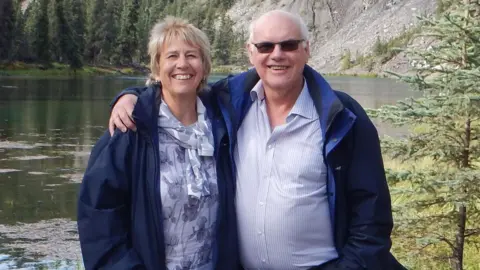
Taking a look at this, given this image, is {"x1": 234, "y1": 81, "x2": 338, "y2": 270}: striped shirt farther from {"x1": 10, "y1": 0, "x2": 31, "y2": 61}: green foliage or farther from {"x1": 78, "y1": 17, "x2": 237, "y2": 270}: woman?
{"x1": 10, "y1": 0, "x2": 31, "y2": 61}: green foliage

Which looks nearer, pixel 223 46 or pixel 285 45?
pixel 285 45

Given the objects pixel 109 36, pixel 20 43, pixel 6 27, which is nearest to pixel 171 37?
pixel 20 43

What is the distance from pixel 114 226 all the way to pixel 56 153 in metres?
17.9

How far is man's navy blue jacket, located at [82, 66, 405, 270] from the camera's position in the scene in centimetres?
328

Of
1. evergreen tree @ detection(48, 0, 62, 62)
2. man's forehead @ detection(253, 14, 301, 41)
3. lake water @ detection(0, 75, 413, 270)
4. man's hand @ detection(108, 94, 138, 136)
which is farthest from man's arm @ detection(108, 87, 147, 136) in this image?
evergreen tree @ detection(48, 0, 62, 62)

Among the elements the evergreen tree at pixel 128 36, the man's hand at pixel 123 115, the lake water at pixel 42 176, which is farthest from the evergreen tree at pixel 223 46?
the man's hand at pixel 123 115

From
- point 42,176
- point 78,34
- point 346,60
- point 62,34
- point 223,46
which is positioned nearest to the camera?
point 42,176

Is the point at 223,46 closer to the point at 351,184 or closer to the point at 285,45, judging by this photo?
the point at 285,45

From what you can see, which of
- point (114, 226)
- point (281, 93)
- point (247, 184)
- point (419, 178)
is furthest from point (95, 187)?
point (419, 178)

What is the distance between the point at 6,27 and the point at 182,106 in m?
71.8

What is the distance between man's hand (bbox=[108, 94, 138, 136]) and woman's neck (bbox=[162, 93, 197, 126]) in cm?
18

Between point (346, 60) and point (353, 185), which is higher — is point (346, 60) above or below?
above

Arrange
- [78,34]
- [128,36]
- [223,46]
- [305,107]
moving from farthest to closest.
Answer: [223,46]
[128,36]
[78,34]
[305,107]

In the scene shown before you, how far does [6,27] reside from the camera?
229ft
